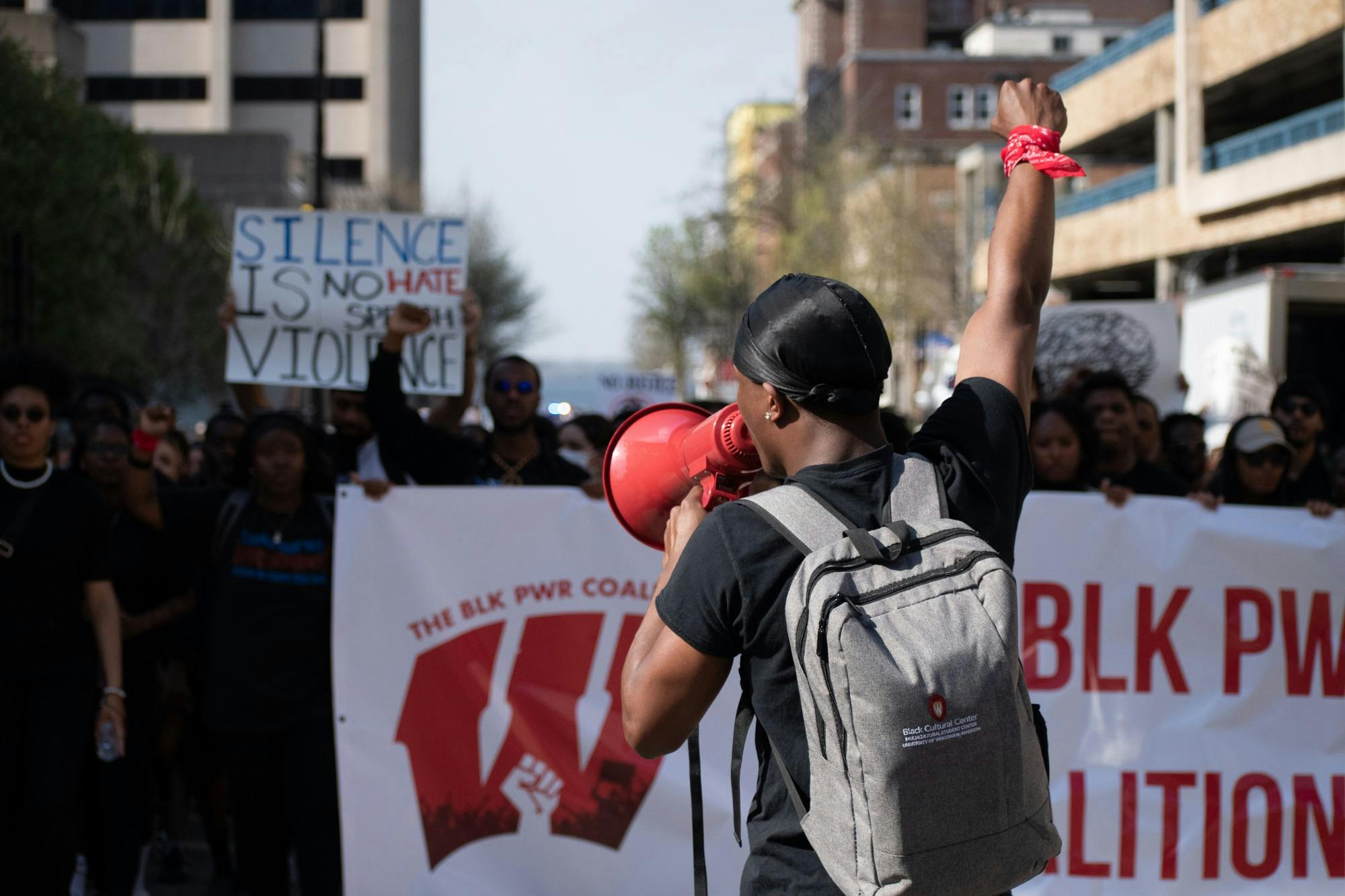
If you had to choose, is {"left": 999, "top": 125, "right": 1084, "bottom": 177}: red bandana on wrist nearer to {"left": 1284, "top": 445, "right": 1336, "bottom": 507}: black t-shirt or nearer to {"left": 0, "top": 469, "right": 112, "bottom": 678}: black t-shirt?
{"left": 0, "top": 469, "right": 112, "bottom": 678}: black t-shirt

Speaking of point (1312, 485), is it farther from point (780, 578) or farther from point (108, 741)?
point (780, 578)

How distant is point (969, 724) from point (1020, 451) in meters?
0.53

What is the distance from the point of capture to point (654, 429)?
8.53 ft

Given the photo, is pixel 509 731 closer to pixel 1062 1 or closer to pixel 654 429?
pixel 654 429

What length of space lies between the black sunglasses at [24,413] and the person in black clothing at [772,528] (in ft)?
10.4

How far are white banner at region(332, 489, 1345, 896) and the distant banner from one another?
68.8 inches

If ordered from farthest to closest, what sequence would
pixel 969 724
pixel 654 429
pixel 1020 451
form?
pixel 654 429
pixel 1020 451
pixel 969 724

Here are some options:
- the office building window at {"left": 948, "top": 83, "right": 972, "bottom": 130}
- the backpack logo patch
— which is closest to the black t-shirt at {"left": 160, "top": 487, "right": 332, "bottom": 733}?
the backpack logo patch

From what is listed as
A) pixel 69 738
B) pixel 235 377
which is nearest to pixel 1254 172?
pixel 235 377

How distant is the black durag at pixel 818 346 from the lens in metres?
2.13

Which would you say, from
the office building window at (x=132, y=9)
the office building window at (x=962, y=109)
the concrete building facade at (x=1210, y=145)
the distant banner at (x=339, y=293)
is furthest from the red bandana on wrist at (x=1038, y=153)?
the office building window at (x=132, y=9)

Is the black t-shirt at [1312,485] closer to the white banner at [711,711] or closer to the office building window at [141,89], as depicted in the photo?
the white banner at [711,711]

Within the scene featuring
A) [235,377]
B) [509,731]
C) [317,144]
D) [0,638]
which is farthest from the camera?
[317,144]

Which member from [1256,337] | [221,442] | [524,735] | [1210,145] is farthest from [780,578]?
[1210,145]
